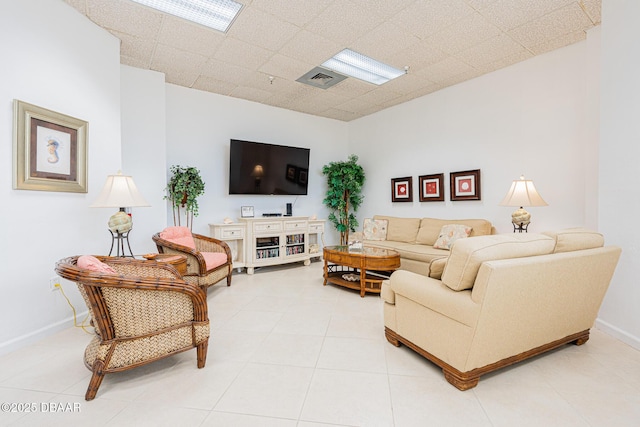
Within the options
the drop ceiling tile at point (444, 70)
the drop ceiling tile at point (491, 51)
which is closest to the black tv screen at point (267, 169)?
the drop ceiling tile at point (444, 70)

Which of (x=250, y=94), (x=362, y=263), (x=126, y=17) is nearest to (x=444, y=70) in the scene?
(x=362, y=263)

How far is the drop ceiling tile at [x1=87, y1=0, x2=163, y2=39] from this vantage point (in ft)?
8.37

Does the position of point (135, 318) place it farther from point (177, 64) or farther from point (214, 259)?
point (177, 64)

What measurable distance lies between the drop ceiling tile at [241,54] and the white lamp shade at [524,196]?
128 inches

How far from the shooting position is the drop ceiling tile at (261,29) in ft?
8.95

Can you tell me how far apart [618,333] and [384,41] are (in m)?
3.45

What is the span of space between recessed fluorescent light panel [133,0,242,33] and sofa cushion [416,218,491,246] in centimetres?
369

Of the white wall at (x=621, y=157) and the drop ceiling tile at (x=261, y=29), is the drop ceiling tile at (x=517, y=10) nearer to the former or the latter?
the white wall at (x=621, y=157)

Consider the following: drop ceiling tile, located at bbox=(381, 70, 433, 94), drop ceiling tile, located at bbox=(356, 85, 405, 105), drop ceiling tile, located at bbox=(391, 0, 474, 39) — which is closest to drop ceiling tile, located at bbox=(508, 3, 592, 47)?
drop ceiling tile, located at bbox=(391, 0, 474, 39)

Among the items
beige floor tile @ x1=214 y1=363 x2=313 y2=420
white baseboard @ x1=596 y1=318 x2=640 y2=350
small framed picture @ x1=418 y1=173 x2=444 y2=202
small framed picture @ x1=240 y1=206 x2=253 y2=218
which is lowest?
beige floor tile @ x1=214 y1=363 x2=313 y2=420

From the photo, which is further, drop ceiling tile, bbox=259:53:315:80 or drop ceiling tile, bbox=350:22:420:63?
drop ceiling tile, bbox=259:53:315:80

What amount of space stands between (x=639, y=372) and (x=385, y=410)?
68.8 inches

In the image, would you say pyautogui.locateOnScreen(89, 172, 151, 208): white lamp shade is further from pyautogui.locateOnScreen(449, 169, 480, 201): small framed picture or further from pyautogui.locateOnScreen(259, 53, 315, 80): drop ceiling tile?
pyautogui.locateOnScreen(449, 169, 480, 201): small framed picture

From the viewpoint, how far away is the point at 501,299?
1563 millimetres
